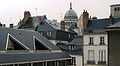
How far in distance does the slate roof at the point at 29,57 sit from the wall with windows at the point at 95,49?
5045 millimetres

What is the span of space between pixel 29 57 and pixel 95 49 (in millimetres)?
15665

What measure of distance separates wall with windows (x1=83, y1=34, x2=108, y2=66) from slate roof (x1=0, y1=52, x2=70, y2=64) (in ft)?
16.6

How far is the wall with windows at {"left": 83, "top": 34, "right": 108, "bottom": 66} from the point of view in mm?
50838

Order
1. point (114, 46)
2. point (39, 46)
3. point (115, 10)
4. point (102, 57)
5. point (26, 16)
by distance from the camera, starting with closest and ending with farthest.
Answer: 1. point (114, 46)
2. point (39, 46)
3. point (102, 57)
4. point (115, 10)
5. point (26, 16)

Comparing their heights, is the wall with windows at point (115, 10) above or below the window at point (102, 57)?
above

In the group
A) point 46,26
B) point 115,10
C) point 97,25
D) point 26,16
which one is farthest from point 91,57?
point 26,16

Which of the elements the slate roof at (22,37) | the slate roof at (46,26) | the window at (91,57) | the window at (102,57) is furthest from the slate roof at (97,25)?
the slate roof at (46,26)

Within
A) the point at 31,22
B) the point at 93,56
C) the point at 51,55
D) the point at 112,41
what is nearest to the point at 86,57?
the point at 93,56

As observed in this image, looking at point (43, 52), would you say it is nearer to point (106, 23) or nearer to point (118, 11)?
point (106, 23)

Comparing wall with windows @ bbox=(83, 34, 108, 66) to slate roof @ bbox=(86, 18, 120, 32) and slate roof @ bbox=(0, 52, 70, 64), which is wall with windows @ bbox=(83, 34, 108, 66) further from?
slate roof @ bbox=(0, 52, 70, 64)

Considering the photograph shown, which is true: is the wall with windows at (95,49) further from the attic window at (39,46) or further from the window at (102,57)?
the attic window at (39,46)

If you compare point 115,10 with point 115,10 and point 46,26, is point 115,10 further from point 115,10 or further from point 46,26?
point 46,26

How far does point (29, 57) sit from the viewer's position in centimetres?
3978

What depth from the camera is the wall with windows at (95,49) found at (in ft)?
167
